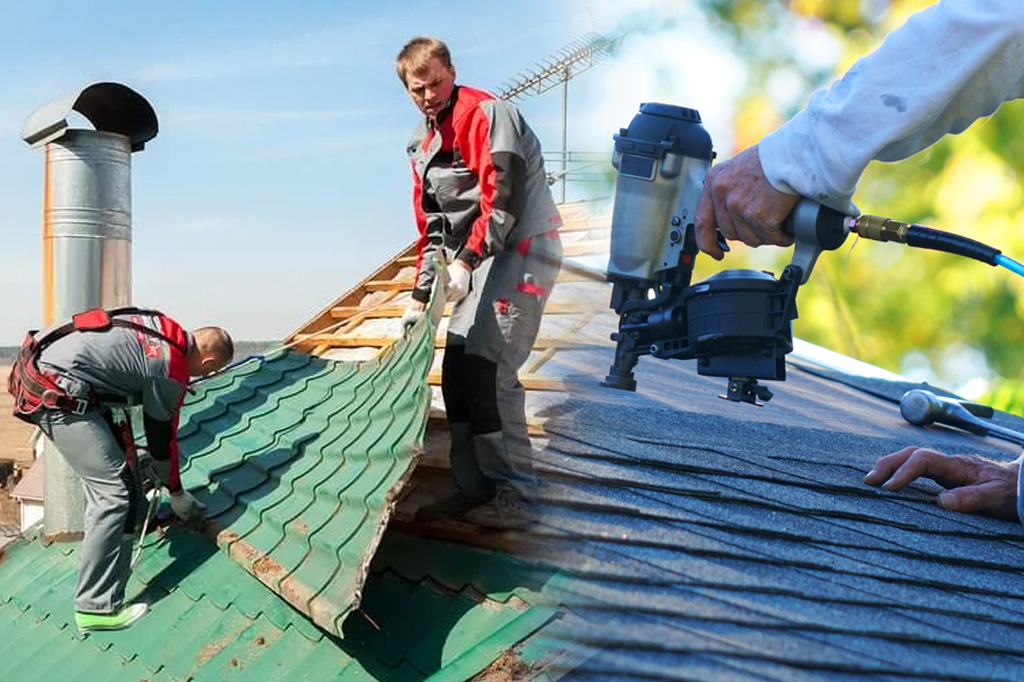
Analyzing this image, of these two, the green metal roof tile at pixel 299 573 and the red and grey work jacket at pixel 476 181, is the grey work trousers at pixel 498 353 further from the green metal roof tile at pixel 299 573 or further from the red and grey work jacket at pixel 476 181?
the green metal roof tile at pixel 299 573

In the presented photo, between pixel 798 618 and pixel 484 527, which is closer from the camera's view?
pixel 798 618

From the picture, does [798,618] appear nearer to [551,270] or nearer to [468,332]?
[551,270]

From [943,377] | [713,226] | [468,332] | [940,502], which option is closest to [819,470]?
[940,502]

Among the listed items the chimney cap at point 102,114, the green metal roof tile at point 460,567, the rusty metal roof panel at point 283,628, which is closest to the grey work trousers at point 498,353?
the rusty metal roof panel at point 283,628

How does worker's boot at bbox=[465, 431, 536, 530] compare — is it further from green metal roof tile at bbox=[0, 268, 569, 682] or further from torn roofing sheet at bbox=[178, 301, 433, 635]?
torn roofing sheet at bbox=[178, 301, 433, 635]

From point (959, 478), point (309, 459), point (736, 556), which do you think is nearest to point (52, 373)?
point (309, 459)

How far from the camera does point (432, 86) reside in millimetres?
2154

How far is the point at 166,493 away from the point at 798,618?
12.3 feet

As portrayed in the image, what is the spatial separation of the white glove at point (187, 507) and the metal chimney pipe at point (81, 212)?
140 centimetres

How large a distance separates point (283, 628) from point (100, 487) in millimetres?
1697

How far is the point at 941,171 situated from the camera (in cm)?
122

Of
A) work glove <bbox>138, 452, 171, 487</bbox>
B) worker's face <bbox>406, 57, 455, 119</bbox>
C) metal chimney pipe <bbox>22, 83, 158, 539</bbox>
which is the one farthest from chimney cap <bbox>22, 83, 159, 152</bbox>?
worker's face <bbox>406, 57, 455, 119</bbox>

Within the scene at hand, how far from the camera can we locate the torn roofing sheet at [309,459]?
2428 millimetres

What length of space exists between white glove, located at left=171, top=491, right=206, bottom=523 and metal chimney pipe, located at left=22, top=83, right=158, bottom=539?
1403 mm
